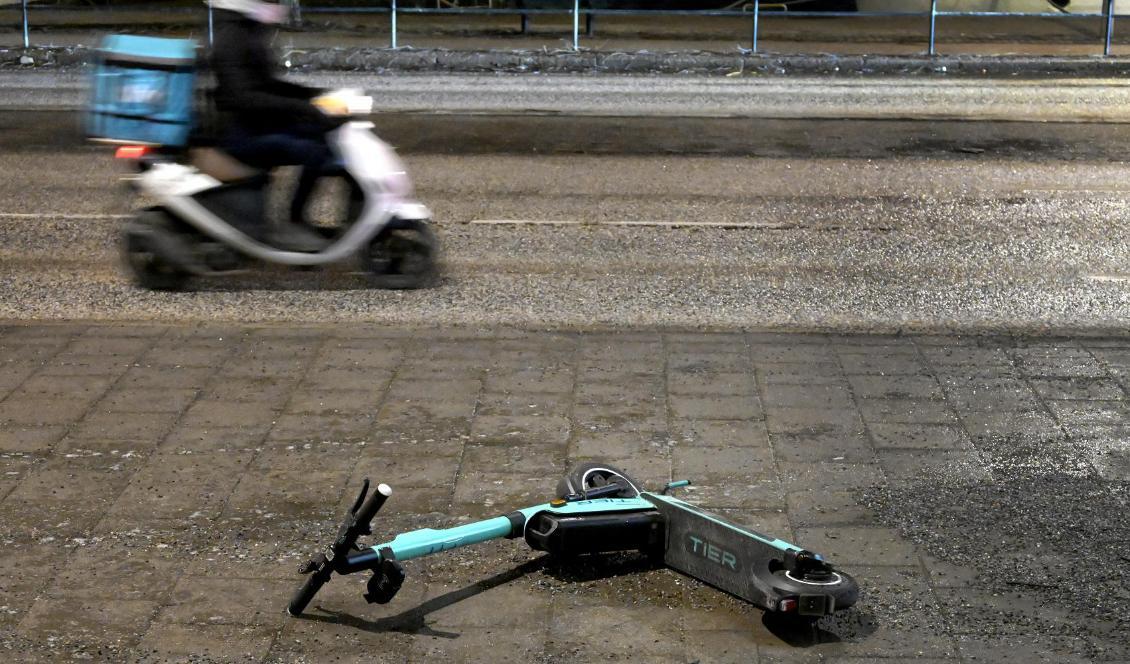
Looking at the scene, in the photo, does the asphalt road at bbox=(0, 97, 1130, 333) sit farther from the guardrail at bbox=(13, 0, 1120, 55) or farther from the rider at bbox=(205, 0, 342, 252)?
the guardrail at bbox=(13, 0, 1120, 55)

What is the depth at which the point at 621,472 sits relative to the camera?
16.0 feet

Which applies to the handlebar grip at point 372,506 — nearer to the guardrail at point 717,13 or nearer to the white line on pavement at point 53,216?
the white line on pavement at point 53,216

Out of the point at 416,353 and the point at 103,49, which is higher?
the point at 103,49

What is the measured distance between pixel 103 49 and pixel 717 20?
41.6ft

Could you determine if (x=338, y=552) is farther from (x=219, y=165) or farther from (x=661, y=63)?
(x=661, y=63)

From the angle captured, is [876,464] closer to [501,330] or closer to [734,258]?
[501,330]

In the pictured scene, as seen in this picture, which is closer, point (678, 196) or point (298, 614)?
point (298, 614)

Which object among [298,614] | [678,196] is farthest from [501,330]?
[678,196]

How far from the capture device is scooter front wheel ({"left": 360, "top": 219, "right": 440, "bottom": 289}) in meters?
7.85

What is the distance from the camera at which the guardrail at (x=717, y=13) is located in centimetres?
1798

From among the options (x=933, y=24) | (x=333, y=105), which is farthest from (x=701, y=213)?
(x=933, y=24)

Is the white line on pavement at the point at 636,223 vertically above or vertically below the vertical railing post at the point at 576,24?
below

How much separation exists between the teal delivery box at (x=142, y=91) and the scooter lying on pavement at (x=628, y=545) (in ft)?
11.7

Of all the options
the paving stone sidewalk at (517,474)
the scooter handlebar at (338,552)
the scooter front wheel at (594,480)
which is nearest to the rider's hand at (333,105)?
the paving stone sidewalk at (517,474)
